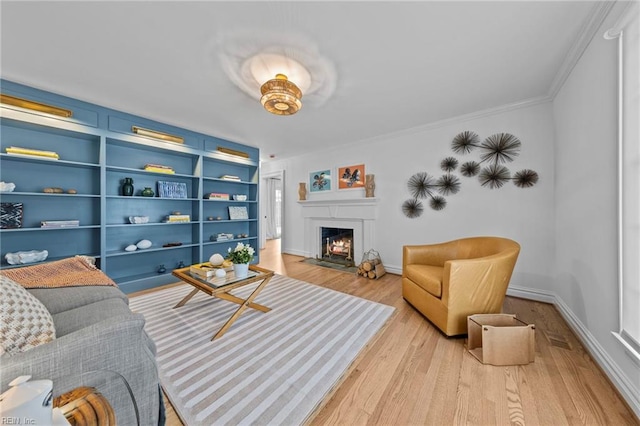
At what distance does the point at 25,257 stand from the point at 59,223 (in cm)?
42

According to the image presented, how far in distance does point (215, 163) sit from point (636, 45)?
4.72 m

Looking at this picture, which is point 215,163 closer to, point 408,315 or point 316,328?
point 316,328

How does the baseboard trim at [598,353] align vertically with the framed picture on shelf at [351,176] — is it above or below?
below

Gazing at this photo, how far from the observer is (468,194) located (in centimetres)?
307

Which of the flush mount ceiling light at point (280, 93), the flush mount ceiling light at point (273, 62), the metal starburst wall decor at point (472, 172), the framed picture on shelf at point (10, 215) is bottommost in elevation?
the framed picture on shelf at point (10, 215)

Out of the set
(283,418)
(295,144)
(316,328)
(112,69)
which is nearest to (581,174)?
(316,328)

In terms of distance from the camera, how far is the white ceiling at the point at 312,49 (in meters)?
1.45

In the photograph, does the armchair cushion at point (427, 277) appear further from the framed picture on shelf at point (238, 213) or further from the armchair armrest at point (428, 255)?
the framed picture on shelf at point (238, 213)

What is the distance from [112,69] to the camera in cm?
204

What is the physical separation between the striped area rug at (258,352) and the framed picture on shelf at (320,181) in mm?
2456

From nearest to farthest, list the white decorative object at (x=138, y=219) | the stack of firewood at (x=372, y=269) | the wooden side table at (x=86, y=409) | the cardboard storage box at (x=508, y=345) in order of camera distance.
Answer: the wooden side table at (x=86, y=409) → the cardboard storage box at (x=508, y=345) → the white decorative object at (x=138, y=219) → the stack of firewood at (x=372, y=269)

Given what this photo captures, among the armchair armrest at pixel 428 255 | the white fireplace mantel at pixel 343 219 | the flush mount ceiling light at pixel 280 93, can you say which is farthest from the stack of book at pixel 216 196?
the armchair armrest at pixel 428 255

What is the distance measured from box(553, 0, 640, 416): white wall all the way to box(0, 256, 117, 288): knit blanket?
12.0 ft

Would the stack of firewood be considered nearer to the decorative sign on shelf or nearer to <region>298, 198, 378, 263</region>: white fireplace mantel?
<region>298, 198, 378, 263</region>: white fireplace mantel
